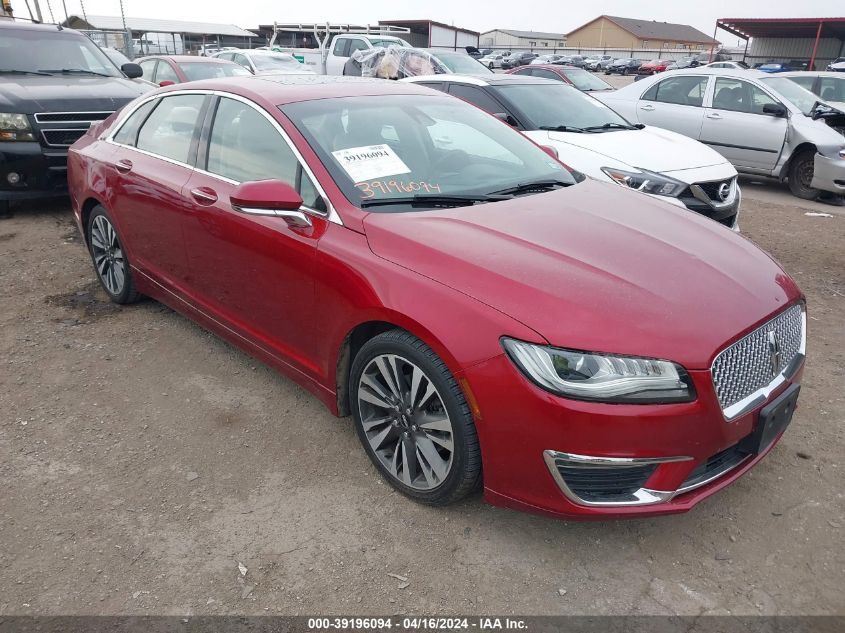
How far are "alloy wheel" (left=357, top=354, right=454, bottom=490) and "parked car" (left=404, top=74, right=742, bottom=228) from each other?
3162mm

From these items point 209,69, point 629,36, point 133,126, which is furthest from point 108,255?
point 629,36

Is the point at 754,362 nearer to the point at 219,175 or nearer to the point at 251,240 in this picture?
the point at 251,240

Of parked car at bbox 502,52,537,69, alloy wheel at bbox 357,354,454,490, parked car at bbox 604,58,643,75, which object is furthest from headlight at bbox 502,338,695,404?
parked car at bbox 604,58,643,75

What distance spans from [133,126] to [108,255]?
913mm

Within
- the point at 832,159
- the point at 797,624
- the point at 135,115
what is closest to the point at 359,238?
the point at 797,624

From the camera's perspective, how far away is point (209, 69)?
11.0 metres

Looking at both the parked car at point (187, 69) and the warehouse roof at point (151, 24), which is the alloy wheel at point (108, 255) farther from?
the warehouse roof at point (151, 24)

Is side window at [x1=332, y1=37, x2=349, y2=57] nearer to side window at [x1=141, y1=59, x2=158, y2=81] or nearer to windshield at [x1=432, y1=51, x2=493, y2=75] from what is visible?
windshield at [x1=432, y1=51, x2=493, y2=75]

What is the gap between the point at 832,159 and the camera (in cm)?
789

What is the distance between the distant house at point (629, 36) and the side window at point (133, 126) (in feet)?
276

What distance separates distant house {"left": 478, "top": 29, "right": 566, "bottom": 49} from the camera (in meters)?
91.1

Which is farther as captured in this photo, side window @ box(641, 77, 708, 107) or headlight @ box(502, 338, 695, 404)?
side window @ box(641, 77, 708, 107)

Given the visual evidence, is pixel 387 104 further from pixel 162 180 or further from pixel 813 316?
pixel 813 316

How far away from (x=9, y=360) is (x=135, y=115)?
1.74 m
